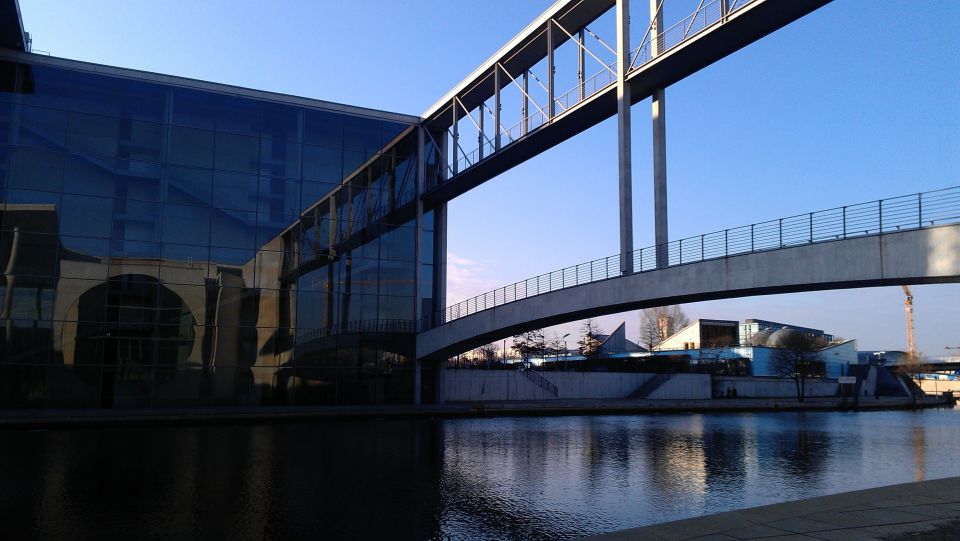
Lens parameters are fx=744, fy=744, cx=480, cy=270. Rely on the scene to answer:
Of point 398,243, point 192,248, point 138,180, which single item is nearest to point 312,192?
point 398,243

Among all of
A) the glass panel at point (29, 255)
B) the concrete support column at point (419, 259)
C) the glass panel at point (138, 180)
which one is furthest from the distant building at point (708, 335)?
the glass panel at point (29, 255)

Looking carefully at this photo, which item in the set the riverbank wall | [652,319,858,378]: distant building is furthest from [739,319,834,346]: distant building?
the riverbank wall

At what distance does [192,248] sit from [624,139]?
19168 mm

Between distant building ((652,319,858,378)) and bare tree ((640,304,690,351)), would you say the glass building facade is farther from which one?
bare tree ((640,304,690,351))

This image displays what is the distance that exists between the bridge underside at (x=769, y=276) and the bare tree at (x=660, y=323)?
3314 inches

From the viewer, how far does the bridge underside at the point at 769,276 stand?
60.6 ft

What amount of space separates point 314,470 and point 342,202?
22.9 metres

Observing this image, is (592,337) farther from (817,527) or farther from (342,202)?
(817,527)

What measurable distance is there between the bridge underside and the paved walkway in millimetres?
9910

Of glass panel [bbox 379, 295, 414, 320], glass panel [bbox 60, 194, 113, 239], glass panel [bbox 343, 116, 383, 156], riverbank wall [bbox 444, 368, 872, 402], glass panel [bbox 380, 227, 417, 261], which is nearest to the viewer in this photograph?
glass panel [bbox 60, 194, 113, 239]

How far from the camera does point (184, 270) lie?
107 feet

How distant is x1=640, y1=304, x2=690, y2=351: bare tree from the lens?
114 m

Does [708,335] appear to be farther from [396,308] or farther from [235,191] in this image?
[235,191]

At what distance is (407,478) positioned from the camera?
45.9ft
